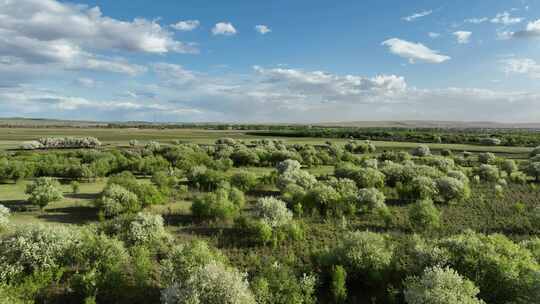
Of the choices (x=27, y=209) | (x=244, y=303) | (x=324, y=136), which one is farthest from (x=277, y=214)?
(x=324, y=136)

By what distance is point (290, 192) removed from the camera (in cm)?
2061

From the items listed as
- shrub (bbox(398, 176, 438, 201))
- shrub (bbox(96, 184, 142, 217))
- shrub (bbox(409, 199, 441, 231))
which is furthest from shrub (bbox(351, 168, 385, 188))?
shrub (bbox(96, 184, 142, 217))

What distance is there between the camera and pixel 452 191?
20641 millimetres

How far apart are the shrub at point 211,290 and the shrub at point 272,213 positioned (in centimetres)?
624

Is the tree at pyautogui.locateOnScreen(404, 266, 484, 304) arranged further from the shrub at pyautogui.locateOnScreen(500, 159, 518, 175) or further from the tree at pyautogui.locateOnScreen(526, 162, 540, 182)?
the shrub at pyautogui.locateOnScreen(500, 159, 518, 175)

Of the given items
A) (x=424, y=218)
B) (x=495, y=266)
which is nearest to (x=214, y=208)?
(x=424, y=218)

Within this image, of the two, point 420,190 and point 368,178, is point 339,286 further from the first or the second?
point 368,178

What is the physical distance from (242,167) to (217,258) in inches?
957

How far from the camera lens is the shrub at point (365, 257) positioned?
10.8 meters

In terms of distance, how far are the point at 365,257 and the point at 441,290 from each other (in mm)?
3040

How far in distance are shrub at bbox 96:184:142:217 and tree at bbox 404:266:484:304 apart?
14822mm

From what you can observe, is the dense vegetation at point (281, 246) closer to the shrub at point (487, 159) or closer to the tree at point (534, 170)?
the tree at point (534, 170)

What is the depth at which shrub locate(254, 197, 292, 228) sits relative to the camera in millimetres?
15000

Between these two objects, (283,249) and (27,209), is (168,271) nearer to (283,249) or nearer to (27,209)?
(283,249)
